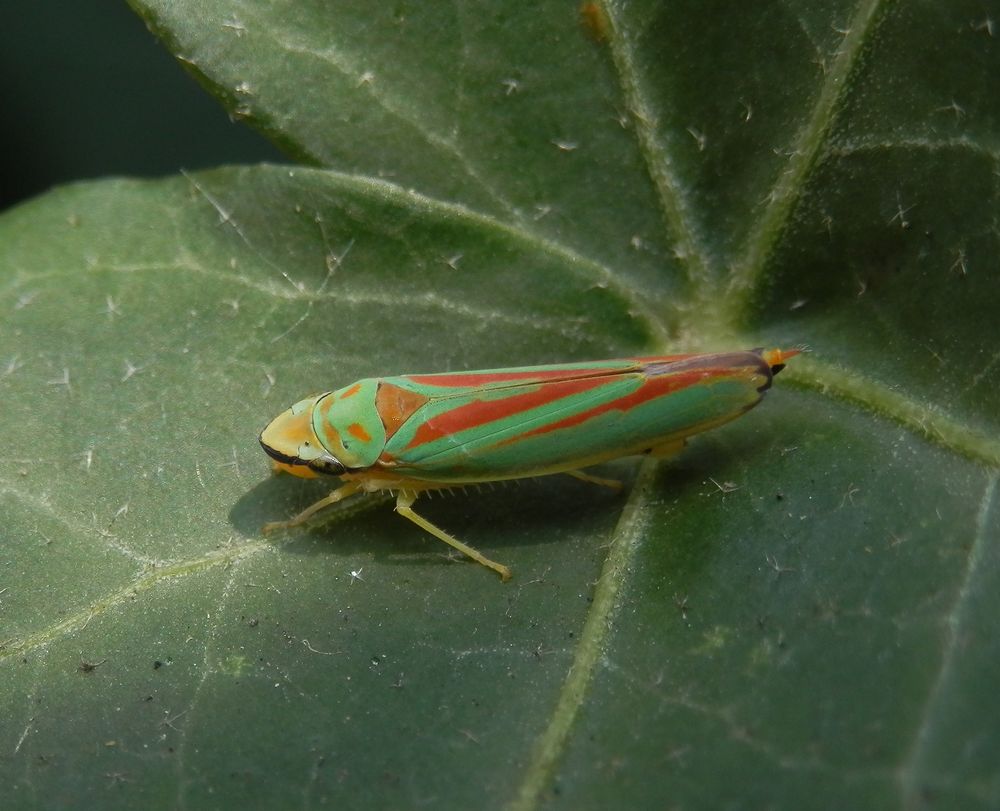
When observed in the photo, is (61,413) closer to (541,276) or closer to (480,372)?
(480,372)

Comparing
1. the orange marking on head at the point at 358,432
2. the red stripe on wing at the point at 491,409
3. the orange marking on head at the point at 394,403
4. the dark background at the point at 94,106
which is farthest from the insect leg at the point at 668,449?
the dark background at the point at 94,106

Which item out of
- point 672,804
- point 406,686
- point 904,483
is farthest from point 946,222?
point 406,686

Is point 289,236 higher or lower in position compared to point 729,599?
higher

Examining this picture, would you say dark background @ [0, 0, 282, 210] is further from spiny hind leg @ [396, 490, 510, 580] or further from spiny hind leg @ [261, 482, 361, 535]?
spiny hind leg @ [396, 490, 510, 580]

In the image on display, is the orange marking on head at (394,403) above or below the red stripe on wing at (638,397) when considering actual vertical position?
above

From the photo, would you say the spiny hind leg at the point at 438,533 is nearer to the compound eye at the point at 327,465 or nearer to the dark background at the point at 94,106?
the compound eye at the point at 327,465

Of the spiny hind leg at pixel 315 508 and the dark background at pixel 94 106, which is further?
the dark background at pixel 94 106

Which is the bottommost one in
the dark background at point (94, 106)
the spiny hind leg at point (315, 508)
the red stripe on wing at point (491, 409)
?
the spiny hind leg at point (315, 508)

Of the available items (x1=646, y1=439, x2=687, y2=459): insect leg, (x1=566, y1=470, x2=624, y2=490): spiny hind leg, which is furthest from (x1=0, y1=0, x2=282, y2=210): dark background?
(x1=646, y1=439, x2=687, y2=459): insect leg
